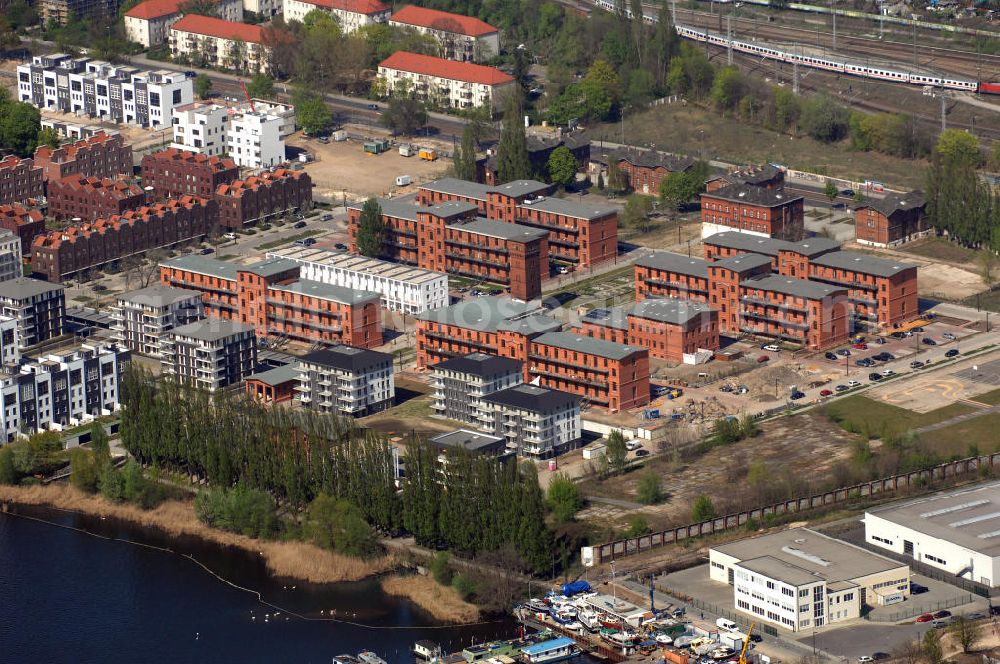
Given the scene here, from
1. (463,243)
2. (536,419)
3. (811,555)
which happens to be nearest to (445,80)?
(463,243)

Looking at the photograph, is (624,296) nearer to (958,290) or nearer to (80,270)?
(958,290)

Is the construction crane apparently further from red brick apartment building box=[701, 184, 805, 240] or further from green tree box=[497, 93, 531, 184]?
green tree box=[497, 93, 531, 184]

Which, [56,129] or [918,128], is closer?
[918,128]

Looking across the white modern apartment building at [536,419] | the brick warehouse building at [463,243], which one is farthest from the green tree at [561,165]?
the white modern apartment building at [536,419]

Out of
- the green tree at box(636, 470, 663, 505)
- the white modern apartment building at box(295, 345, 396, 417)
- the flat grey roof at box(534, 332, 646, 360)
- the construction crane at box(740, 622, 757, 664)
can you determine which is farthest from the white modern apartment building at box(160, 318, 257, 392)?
the construction crane at box(740, 622, 757, 664)

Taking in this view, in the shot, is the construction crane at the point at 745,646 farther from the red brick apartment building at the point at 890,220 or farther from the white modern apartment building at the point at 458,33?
the white modern apartment building at the point at 458,33

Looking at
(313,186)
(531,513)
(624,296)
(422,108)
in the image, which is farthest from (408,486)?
(422,108)
